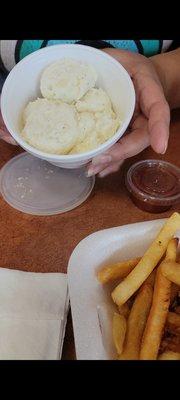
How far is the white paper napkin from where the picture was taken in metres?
0.73

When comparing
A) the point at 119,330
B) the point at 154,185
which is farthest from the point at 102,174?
the point at 119,330

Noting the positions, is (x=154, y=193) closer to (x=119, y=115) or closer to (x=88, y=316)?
(x=119, y=115)

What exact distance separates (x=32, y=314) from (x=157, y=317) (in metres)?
0.24

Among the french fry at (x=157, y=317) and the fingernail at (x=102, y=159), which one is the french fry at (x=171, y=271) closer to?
the french fry at (x=157, y=317)

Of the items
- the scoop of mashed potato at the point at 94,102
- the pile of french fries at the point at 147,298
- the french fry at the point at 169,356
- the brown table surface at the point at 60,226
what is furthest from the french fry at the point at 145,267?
the scoop of mashed potato at the point at 94,102

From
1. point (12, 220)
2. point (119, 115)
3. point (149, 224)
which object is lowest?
point (12, 220)

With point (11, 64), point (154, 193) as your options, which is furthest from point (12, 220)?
point (11, 64)

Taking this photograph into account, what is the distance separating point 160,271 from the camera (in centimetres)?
72

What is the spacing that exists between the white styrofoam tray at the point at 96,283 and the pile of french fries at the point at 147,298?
18 mm

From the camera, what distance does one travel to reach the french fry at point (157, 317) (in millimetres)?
654

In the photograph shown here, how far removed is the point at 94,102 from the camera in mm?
961

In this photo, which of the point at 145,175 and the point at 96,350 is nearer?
the point at 96,350

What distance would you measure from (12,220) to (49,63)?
380 millimetres

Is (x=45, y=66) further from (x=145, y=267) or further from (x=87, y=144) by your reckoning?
(x=145, y=267)
